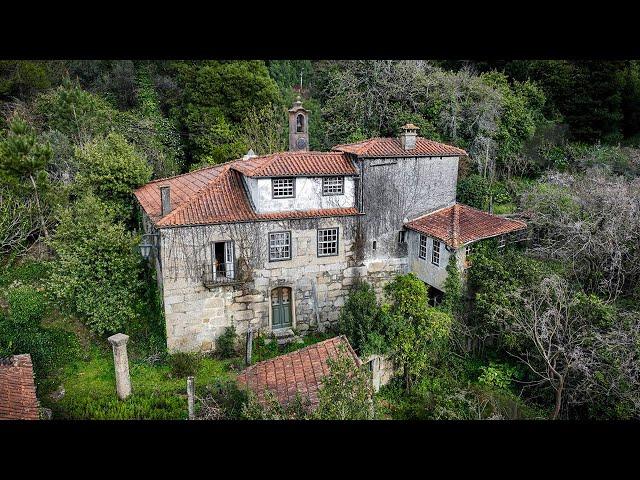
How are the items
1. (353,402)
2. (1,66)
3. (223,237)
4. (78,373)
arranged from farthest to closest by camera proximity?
(1,66)
(223,237)
(78,373)
(353,402)

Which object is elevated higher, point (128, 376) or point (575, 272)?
point (575, 272)

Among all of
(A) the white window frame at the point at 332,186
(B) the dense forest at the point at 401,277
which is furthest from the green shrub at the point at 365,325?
(A) the white window frame at the point at 332,186

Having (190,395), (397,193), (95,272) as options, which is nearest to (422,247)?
(397,193)

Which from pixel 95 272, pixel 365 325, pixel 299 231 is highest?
pixel 299 231

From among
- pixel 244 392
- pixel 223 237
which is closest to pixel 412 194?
pixel 223 237

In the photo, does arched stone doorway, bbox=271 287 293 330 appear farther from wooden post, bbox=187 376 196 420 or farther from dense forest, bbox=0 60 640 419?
wooden post, bbox=187 376 196 420

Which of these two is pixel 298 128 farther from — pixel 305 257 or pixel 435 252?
pixel 435 252

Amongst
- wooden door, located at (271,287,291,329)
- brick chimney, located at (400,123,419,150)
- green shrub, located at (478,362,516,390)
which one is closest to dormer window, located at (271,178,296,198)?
wooden door, located at (271,287,291,329)
